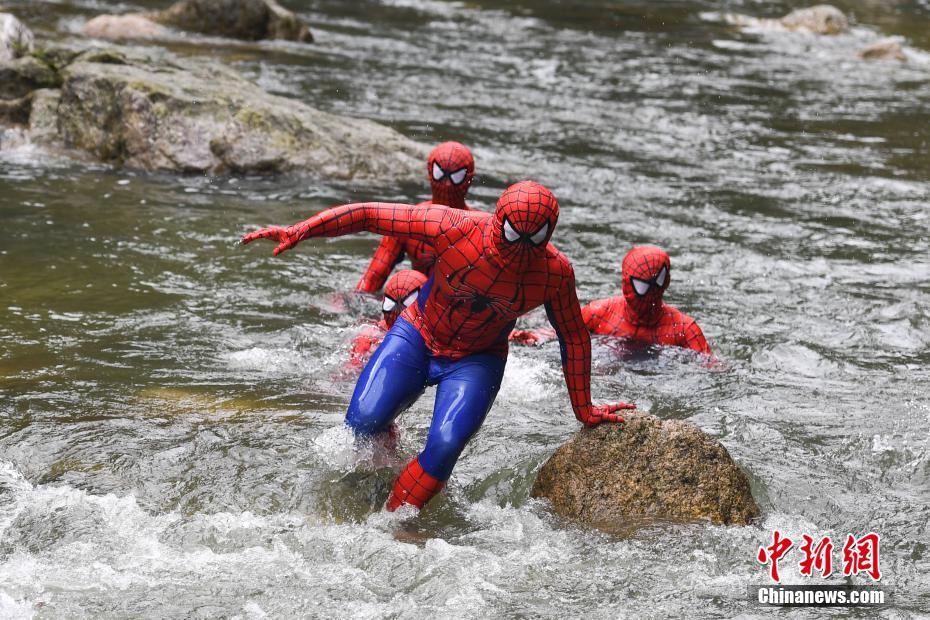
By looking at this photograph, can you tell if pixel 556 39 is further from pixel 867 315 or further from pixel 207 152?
pixel 867 315

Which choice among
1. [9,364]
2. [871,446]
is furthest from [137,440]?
[871,446]

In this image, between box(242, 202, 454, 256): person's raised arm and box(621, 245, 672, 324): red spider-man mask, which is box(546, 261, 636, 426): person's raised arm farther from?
box(621, 245, 672, 324): red spider-man mask

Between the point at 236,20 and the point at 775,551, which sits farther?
the point at 236,20

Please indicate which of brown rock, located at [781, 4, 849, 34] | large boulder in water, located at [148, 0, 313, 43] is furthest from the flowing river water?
brown rock, located at [781, 4, 849, 34]

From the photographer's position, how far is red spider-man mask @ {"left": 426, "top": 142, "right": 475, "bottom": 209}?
8.80 m

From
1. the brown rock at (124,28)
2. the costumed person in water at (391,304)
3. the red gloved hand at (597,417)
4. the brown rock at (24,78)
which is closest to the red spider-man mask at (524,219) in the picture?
the red gloved hand at (597,417)

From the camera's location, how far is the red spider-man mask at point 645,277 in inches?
343

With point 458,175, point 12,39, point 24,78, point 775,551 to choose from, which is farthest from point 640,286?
point 12,39

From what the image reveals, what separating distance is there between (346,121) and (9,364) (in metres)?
7.46

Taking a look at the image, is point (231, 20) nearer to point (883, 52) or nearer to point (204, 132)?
point (204, 132)

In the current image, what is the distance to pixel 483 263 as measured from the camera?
5770 mm

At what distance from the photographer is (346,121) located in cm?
1452

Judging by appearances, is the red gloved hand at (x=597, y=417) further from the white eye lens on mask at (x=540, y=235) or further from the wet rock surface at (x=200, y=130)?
the wet rock surface at (x=200, y=130)

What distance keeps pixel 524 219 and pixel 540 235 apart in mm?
134
